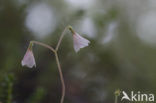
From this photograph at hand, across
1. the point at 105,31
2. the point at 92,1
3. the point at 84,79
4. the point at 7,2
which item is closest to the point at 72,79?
the point at 84,79

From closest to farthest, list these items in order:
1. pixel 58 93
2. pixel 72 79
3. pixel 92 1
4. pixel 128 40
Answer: pixel 58 93 → pixel 72 79 → pixel 128 40 → pixel 92 1

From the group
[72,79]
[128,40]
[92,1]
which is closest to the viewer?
[72,79]

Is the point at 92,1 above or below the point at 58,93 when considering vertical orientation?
above

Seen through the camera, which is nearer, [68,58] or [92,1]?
[68,58]

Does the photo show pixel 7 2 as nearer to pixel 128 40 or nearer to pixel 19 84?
pixel 19 84

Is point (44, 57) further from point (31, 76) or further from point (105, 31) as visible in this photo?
point (105, 31)

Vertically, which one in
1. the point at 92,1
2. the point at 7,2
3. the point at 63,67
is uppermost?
the point at 92,1
